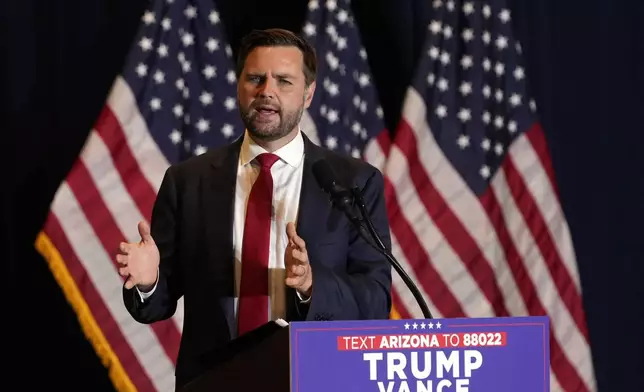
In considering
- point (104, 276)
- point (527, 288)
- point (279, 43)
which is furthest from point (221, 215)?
point (527, 288)

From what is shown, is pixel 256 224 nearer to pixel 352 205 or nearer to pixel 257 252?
pixel 257 252

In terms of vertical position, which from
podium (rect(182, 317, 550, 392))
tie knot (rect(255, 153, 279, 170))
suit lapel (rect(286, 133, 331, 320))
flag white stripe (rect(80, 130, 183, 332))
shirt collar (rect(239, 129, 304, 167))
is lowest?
podium (rect(182, 317, 550, 392))

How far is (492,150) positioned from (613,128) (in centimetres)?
63

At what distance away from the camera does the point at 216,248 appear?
6.29 ft

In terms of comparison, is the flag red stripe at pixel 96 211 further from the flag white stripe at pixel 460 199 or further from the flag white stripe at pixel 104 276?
the flag white stripe at pixel 460 199

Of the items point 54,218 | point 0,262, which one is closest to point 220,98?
point 54,218

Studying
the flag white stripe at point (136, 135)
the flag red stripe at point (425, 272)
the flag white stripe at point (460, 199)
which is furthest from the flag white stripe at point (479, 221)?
the flag white stripe at point (136, 135)

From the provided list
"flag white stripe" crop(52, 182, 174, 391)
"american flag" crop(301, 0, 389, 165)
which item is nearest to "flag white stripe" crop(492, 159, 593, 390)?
"american flag" crop(301, 0, 389, 165)

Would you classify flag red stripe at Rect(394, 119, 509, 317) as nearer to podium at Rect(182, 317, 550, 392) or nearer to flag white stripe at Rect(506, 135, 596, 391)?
flag white stripe at Rect(506, 135, 596, 391)

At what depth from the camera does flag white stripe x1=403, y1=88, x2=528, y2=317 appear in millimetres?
3590

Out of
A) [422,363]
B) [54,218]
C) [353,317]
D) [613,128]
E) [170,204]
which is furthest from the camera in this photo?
[613,128]

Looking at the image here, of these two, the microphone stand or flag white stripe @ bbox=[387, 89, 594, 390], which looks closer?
the microphone stand

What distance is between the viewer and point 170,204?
1999 mm

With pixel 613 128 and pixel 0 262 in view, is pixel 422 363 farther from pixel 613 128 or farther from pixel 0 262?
pixel 613 128
